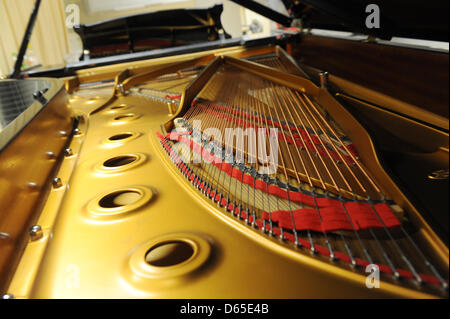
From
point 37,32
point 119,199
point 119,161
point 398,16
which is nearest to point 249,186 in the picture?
point 119,199

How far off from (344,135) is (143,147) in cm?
92

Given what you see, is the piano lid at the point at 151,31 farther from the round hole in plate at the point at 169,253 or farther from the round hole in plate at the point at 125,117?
the round hole in plate at the point at 169,253

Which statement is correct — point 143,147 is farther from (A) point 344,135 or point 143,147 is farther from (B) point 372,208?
(B) point 372,208

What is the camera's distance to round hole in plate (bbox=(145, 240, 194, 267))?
915mm

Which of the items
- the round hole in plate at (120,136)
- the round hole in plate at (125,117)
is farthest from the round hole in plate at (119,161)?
the round hole in plate at (125,117)

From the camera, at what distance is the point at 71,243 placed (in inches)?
37.7

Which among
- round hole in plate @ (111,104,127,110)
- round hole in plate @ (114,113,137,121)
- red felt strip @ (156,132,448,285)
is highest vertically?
round hole in plate @ (111,104,127,110)

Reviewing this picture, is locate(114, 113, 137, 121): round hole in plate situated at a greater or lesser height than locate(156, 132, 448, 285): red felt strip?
greater

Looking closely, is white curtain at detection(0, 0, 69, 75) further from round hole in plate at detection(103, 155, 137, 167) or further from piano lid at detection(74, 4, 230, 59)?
round hole in plate at detection(103, 155, 137, 167)

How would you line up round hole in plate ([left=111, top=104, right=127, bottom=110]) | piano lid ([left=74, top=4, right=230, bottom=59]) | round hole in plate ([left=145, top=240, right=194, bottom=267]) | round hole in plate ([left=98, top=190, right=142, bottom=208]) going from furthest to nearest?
piano lid ([left=74, top=4, right=230, bottom=59]) < round hole in plate ([left=111, top=104, right=127, bottom=110]) < round hole in plate ([left=98, top=190, right=142, bottom=208]) < round hole in plate ([left=145, top=240, right=194, bottom=267])

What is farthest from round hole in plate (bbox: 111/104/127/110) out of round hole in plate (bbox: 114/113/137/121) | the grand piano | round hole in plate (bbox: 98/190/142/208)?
round hole in plate (bbox: 98/190/142/208)

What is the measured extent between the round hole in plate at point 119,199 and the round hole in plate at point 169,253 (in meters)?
0.27

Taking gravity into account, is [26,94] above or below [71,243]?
above
